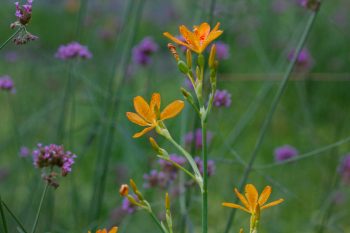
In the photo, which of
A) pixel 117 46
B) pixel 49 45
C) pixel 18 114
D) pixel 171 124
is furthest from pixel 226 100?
pixel 49 45

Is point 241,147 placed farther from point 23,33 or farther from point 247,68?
point 23,33

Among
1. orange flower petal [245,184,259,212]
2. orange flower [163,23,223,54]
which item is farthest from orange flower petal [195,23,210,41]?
orange flower petal [245,184,259,212]

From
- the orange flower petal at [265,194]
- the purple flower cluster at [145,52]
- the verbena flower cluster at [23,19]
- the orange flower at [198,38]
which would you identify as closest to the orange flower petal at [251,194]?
the orange flower petal at [265,194]

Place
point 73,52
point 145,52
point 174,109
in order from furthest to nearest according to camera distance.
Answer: point 145,52
point 73,52
point 174,109

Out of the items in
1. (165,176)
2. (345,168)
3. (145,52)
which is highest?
(145,52)

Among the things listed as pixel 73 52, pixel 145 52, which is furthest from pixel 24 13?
pixel 145 52

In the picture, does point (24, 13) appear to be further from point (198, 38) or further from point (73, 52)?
point (73, 52)

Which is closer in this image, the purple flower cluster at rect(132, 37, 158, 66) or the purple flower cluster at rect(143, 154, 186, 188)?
the purple flower cluster at rect(143, 154, 186, 188)

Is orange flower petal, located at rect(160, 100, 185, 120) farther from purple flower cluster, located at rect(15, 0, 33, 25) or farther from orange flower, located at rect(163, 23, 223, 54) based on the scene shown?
purple flower cluster, located at rect(15, 0, 33, 25)

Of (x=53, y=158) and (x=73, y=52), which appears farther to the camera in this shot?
(x=73, y=52)

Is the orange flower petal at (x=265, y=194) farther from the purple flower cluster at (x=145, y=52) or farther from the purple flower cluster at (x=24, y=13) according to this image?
the purple flower cluster at (x=145, y=52)

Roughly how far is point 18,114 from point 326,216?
4.11 feet

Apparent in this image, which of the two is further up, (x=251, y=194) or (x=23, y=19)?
(x=23, y=19)

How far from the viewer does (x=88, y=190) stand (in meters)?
2.15
